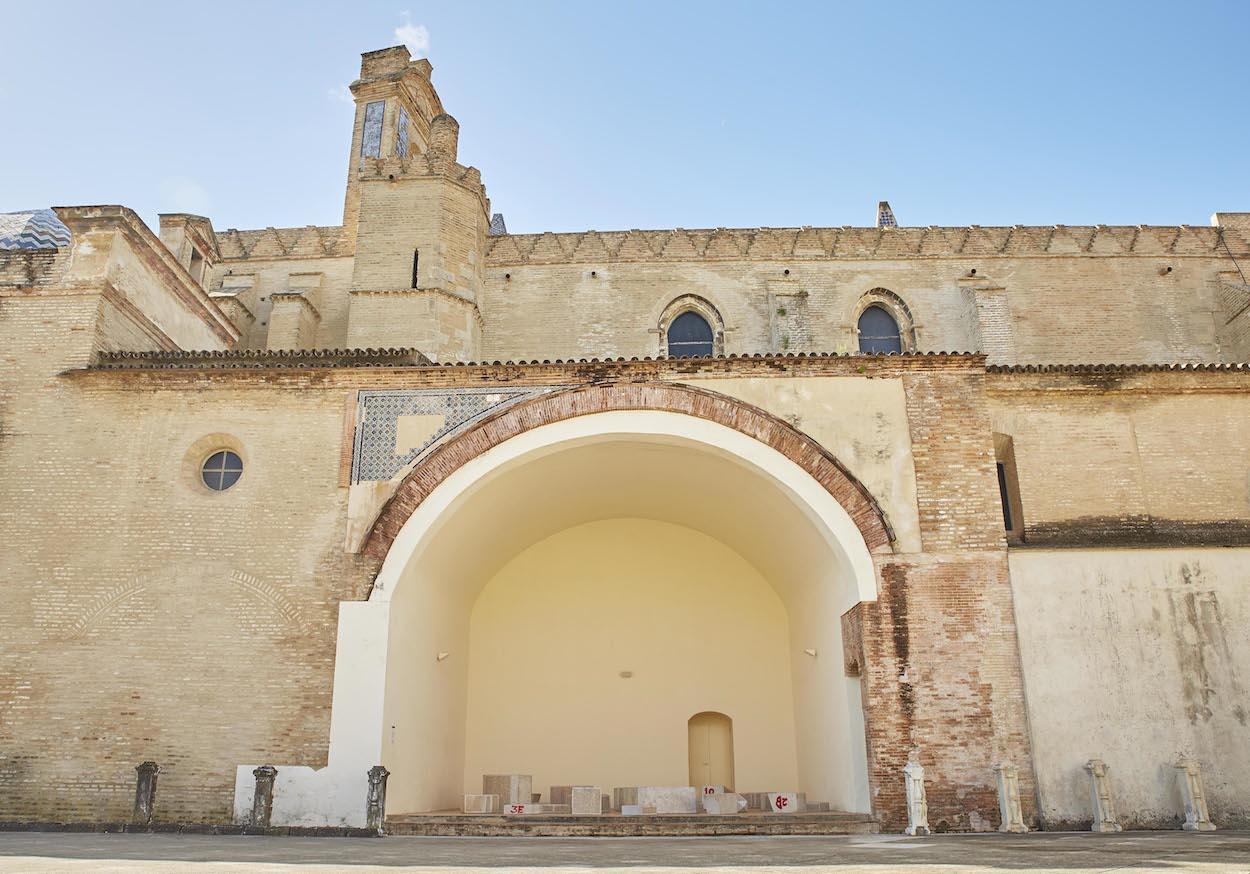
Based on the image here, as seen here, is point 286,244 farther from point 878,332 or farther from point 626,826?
point 626,826

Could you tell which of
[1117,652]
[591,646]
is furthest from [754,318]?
[1117,652]

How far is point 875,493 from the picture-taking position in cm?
1170

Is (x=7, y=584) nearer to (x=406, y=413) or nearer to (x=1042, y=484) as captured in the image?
(x=406, y=413)

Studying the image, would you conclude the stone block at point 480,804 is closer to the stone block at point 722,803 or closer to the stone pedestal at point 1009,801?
the stone block at point 722,803

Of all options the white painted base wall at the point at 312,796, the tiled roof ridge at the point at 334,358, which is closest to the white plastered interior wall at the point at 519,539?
the white painted base wall at the point at 312,796

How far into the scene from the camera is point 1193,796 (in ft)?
34.3

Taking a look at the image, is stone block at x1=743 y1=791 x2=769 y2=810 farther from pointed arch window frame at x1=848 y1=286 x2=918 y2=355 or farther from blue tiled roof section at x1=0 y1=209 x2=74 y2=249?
blue tiled roof section at x1=0 y1=209 x2=74 y2=249

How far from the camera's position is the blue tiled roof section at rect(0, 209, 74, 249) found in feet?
49.2

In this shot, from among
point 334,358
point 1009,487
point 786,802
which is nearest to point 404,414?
point 334,358

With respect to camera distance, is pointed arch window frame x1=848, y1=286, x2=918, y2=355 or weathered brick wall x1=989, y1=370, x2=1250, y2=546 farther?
pointed arch window frame x1=848, y1=286, x2=918, y2=355

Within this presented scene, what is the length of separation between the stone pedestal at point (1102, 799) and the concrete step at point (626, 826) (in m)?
2.24

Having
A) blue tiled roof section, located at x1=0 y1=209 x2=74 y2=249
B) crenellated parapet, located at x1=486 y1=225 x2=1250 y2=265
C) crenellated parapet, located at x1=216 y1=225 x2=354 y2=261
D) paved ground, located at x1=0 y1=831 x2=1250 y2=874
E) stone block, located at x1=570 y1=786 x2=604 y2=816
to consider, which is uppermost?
crenellated parapet, located at x1=216 y1=225 x2=354 y2=261

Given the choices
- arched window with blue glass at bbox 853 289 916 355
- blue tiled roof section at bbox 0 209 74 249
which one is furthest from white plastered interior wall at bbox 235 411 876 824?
blue tiled roof section at bbox 0 209 74 249

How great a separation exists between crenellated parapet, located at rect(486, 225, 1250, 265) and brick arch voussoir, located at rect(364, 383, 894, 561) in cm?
833
